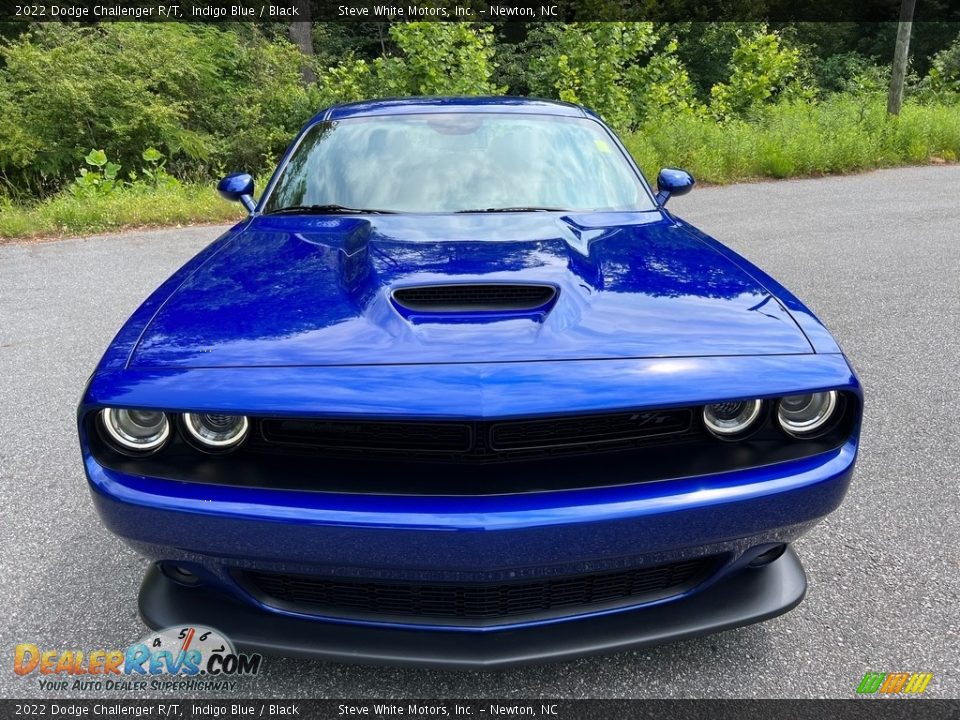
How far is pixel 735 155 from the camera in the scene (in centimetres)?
1036

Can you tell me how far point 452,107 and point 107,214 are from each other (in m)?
6.68

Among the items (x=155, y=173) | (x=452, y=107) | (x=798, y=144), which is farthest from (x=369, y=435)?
(x=155, y=173)

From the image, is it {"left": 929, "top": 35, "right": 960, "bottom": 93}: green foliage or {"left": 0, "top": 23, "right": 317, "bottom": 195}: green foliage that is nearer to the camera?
{"left": 0, "top": 23, "right": 317, "bottom": 195}: green foliage

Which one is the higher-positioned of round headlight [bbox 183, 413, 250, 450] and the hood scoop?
the hood scoop

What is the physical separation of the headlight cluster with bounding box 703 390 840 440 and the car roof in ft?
6.35

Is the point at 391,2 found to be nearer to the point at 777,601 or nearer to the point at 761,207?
the point at 761,207

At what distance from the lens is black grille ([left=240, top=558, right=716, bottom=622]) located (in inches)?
59.4

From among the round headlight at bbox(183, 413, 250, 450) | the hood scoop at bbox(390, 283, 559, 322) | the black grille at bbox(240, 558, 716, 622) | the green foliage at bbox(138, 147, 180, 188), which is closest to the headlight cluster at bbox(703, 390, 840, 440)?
the black grille at bbox(240, 558, 716, 622)

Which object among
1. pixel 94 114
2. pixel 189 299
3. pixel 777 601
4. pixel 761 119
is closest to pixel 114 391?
pixel 189 299

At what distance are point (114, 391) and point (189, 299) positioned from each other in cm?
42

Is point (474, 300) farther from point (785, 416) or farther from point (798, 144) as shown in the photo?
point (798, 144)

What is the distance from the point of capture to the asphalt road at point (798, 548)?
5.73 ft

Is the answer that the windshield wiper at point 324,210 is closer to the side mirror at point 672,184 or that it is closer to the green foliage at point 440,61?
the side mirror at point 672,184

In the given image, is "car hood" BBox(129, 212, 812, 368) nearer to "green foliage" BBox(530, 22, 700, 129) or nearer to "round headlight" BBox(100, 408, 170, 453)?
"round headlight" BBox(100, 408, 170, 453)
